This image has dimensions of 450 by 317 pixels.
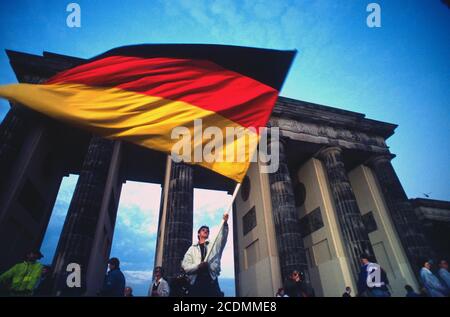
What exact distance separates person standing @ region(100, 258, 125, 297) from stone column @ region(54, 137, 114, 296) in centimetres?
374

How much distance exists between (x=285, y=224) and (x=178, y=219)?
17.8 ft

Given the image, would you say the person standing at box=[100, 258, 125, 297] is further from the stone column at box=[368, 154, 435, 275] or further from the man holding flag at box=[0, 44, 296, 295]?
the stone column at box=[368, 154, 435, 275]

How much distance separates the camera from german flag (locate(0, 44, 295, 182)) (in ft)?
14.4

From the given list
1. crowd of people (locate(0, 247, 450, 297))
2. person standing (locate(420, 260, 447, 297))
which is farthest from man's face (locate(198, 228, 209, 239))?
person standing (locate(420, 260, 447, 297))

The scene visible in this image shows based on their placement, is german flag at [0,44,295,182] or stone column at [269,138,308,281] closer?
german flag at [0,44,295,182]

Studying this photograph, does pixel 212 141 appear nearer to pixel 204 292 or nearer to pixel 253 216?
pixel 204 292

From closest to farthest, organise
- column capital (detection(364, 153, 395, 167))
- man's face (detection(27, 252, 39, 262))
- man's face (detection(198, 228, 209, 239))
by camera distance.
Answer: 1. man's face (detection(198, 228, 209, 239))
2. man's face (detection(27, 252, 39, 262))
3. column capital (detection(364, 153, 395, 167))

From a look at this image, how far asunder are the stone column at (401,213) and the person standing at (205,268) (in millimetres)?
15138

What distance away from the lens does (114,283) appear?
5.80 m

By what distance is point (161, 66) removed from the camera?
547cm
